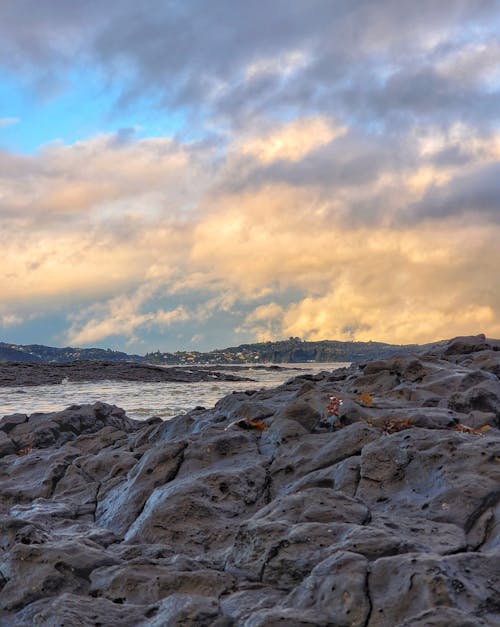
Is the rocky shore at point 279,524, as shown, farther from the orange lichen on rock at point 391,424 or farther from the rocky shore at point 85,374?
the rocky shore at point 85,374

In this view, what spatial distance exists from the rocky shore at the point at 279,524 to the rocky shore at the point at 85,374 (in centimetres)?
4133

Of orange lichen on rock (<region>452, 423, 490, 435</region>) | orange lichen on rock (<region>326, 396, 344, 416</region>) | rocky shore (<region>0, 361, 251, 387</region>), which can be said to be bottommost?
rocky shore (<region>0, 361, 251, 387</region>)

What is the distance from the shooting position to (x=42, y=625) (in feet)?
17.0

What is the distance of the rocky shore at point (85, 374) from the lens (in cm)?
5144

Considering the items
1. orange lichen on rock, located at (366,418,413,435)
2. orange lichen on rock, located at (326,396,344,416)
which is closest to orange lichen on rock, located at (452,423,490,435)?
orange lichen on rock, located at (366,418,413,435)

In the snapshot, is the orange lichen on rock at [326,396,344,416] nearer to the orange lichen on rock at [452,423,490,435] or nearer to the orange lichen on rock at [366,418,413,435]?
the orange lichen on rock at [366,418,413,435]

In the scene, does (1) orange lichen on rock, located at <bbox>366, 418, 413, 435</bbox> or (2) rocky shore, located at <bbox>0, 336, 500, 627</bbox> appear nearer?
(2) rocky shore, located at <bbox>0, 336, 500, 627</bbox>

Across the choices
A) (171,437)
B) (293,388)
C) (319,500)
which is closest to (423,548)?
(319,500)

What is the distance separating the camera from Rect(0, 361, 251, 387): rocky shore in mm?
51438

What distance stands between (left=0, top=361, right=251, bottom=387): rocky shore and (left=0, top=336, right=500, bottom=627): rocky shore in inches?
1627

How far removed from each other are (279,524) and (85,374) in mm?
53226

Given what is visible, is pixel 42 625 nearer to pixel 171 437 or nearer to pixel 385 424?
pixel 385 424

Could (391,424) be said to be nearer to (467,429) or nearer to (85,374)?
(467,429)

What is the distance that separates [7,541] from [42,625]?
217 centimetres
